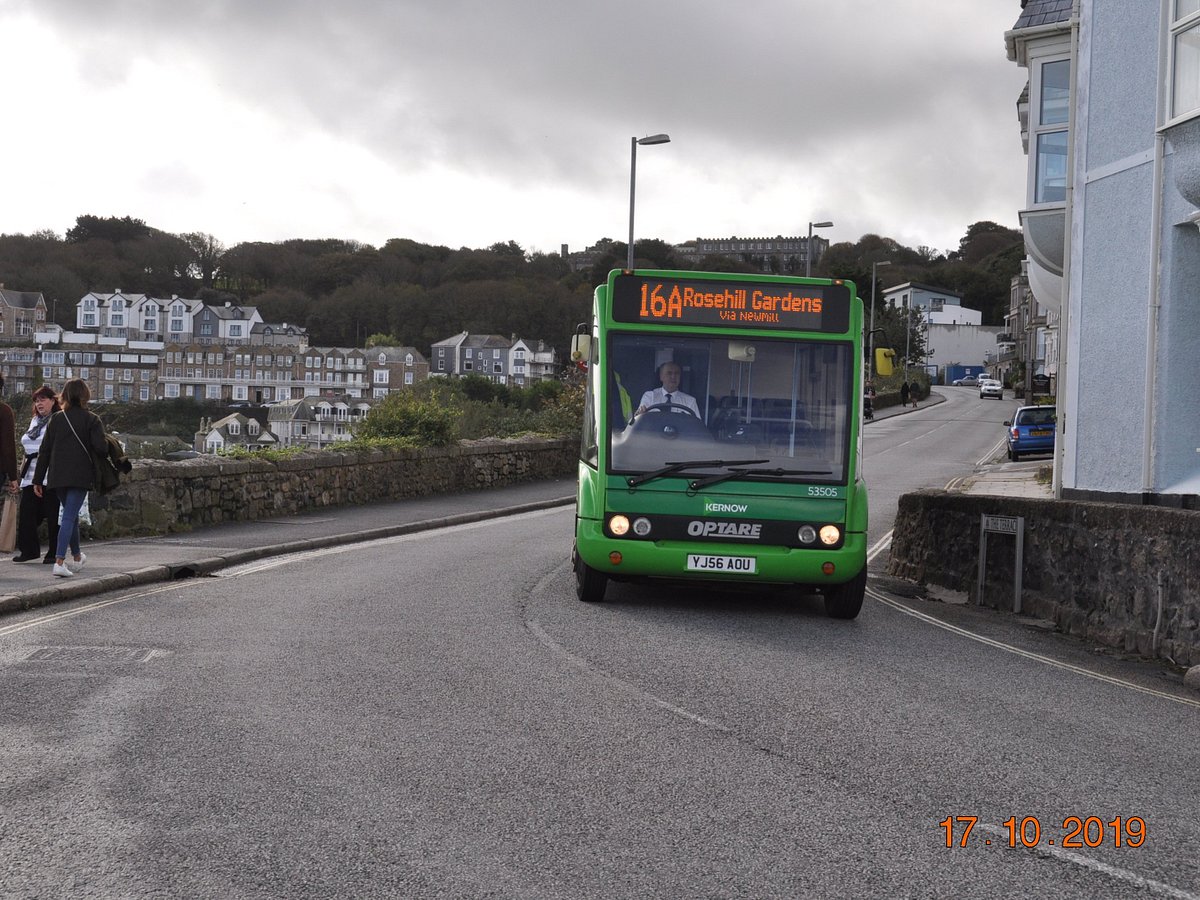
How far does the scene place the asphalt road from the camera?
433cm

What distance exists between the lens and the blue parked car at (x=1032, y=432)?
3850cm

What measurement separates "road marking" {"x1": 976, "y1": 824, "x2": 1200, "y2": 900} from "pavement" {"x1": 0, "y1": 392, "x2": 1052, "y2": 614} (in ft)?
26.1

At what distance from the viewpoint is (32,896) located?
3.95m

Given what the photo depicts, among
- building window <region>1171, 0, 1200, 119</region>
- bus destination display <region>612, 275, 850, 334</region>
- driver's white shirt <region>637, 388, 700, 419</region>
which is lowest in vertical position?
driver's white shirt <region>637, 388, 700, 419</region>

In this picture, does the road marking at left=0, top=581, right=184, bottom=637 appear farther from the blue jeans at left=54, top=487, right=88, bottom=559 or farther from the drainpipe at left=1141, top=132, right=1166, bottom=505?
the drainpipe at left=1141, top=132, right=1166, bottom=505

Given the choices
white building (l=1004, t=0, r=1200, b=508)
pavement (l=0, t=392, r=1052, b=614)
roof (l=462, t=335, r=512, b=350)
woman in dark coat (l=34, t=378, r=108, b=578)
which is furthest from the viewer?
roof (l=462, t=335, r=512, b=350)

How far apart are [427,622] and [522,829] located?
5280 mm

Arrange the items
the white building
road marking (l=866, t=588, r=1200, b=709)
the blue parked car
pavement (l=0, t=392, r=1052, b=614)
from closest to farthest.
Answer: road marking (l=866, t=588, r=1200, b=709) → pavement (l=0, t=392, r=1052, b=614) → the white building → the blue parked car

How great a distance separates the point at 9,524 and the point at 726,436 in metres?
7.54

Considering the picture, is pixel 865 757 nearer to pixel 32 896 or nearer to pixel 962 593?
pixel 32 896

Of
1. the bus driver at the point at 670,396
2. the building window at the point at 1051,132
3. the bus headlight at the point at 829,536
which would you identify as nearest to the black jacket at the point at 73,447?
the bus driver at the point at 670,396

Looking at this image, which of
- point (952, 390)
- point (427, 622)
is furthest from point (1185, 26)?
point (952, 390)

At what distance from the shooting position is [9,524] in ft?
43.9

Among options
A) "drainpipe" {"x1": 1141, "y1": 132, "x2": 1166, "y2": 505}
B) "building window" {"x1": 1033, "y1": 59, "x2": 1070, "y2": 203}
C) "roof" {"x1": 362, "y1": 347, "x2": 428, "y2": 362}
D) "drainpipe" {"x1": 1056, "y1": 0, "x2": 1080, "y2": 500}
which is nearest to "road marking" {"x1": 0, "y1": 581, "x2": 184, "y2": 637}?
"drainpipe" {"x1": 1141, "y1": 132, "x2": 1166, "y2": 505}
